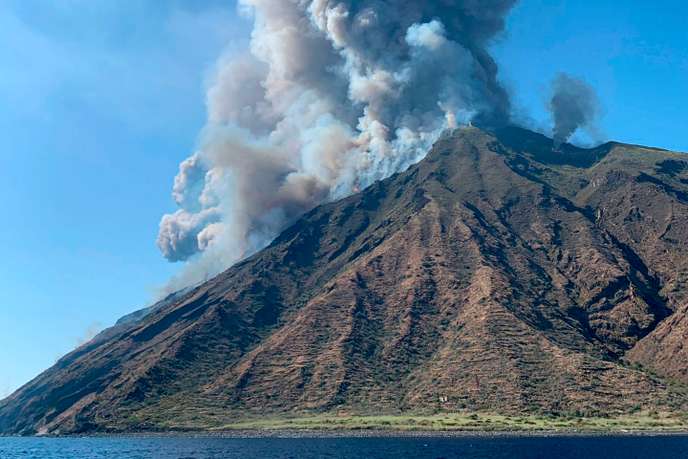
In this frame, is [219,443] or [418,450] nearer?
[418,450]

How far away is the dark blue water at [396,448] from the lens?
458 ft

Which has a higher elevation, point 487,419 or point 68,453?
point 68,453

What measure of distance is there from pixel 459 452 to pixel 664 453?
38.4 metres

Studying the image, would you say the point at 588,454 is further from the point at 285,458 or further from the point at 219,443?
the point at 219,443

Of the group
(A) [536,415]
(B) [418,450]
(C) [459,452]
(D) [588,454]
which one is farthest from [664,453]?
(A) [536,415]

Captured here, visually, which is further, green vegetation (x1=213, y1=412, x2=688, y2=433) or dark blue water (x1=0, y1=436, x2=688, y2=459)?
green vegetation (x1=213, y1=412, x2=688, y2=433)

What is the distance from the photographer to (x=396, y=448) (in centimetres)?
15612

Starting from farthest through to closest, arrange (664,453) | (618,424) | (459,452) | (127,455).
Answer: (618,424) < (127,455) < (459,452) < (664,453)

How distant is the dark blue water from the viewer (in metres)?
140

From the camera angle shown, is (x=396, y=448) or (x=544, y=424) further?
(x=544, y=424)

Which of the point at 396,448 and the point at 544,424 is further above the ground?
the point at 396,448

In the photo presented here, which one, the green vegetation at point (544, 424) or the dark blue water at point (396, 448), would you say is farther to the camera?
the green vegetation at point (544, 424)

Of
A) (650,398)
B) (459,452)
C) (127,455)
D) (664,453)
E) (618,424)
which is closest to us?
(664,453)

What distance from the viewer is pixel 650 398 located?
198750mm
